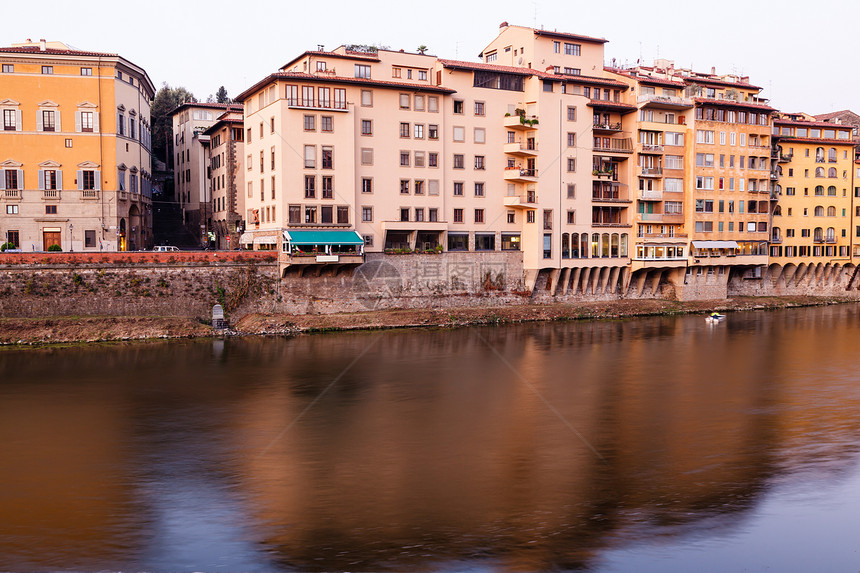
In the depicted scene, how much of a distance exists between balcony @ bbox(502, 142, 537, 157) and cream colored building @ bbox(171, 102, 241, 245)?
32.2 meters

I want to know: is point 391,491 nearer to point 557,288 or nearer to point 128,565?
point 128,565

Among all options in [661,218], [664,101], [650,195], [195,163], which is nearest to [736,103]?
[664,101]

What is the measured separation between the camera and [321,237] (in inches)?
2329

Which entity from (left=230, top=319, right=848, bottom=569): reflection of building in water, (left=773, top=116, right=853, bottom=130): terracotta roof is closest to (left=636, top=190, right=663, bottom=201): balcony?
(left=773, top=116, right=853, bottom=130): terracotta roof

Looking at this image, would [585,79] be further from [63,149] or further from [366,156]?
[63,149]

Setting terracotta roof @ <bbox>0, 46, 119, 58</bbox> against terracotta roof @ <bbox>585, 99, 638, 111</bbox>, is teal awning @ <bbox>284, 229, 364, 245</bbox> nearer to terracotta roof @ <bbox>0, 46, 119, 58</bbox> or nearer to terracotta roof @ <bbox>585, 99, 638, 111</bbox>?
terracotta roof @ <bbox>0, 46, 119, 58</bbox>

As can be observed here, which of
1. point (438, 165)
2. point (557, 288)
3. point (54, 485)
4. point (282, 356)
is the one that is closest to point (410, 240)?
point (438, 165)

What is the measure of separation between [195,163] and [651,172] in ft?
166

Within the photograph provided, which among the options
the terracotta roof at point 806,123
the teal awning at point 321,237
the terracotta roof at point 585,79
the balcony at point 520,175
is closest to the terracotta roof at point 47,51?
the teal awning at point 321,237

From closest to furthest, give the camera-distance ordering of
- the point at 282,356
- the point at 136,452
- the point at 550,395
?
the point at 136,452 < the point at 550,395 < the point at 282,356

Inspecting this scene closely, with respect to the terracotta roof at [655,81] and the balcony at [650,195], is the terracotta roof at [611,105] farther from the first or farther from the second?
the balcony at [650,195]

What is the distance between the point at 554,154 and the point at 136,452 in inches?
1975

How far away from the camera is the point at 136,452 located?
2847 cm

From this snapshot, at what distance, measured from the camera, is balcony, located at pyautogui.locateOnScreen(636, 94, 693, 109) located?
71.8 metres
